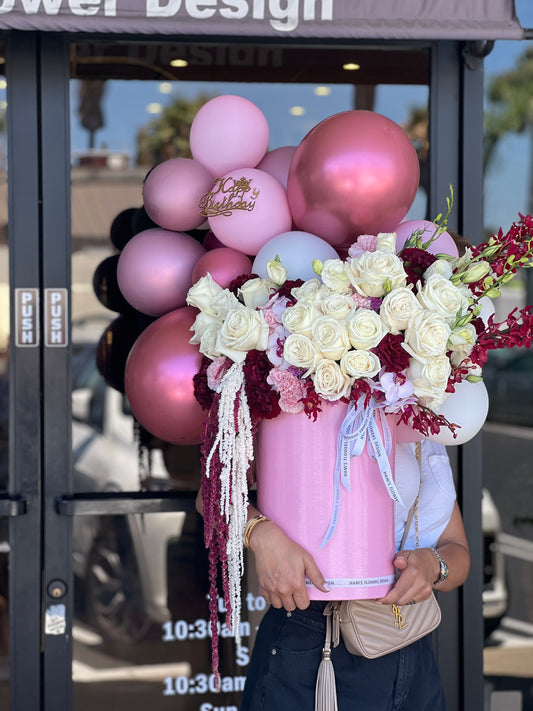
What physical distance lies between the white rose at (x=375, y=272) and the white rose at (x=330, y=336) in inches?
3.7

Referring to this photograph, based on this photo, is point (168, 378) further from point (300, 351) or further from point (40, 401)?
point (40, 401)

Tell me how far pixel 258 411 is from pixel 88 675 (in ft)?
4.43

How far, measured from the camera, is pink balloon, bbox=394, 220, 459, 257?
182 cm

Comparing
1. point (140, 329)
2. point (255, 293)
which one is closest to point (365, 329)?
point (255, 293)

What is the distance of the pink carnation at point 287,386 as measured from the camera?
1.63 metres

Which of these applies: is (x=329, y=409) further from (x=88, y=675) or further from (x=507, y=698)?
(x=507, y=698)

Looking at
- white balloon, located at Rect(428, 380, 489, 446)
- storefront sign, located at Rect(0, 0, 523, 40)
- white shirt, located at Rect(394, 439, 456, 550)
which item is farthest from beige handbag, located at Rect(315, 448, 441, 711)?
storefront sign, located at Rect(0, 0, 523, 40)

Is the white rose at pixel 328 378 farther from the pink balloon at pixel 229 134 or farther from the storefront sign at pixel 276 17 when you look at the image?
the storefront sign at pixel 276 17

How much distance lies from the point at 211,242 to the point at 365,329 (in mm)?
723

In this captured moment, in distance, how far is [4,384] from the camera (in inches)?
99.7

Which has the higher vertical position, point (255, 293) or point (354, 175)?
point (354, 175)

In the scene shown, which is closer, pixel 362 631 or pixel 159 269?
pixel 362 631

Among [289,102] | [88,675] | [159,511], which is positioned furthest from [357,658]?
[289,102]

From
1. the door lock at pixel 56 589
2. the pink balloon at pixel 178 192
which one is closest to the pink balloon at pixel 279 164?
the pink balloon at pixel 178 192
